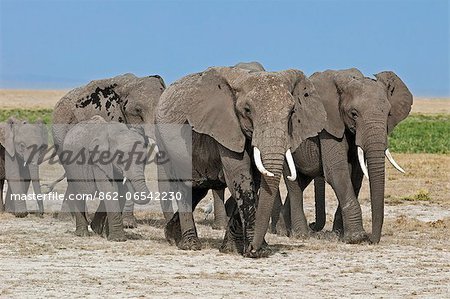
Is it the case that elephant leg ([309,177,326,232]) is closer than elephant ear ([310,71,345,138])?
No

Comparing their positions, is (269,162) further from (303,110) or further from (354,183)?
(354,183)

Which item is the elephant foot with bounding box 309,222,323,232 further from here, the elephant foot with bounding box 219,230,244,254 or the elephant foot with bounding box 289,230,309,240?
the elephant foot with bounding box 219,230,244,254

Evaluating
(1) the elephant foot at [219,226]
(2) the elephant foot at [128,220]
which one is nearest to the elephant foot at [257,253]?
(1) the elephant foot at [219,226]

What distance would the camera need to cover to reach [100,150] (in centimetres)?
1458

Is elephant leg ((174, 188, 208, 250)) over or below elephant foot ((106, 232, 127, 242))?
over

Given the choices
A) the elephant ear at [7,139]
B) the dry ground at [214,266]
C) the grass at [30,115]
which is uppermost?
the grass at [30,115]

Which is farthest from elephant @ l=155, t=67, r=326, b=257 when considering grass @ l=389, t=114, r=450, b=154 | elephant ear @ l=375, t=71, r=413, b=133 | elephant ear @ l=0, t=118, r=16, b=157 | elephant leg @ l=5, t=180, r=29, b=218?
grass @ l=389, t=114, r=450, b=154

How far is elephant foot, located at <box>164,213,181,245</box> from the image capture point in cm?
1358

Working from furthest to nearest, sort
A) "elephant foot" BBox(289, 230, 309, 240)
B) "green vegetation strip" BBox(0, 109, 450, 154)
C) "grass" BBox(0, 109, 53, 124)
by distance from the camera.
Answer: "grass" BBox(0, 109, 53, 124), "green vegetation strip" BBox(0, 109, 450, 154), "elephant foot" BBox(289, 230, 309, 240)

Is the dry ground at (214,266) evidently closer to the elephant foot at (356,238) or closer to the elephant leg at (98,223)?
the elephant foot at (356,238)

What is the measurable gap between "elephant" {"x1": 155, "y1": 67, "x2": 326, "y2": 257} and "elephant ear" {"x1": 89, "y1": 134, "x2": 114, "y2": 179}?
1.10m

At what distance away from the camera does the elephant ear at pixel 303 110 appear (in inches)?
486

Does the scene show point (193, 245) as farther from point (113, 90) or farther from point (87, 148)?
point (113, 90)

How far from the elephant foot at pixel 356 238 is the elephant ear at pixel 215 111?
99.6 inches
